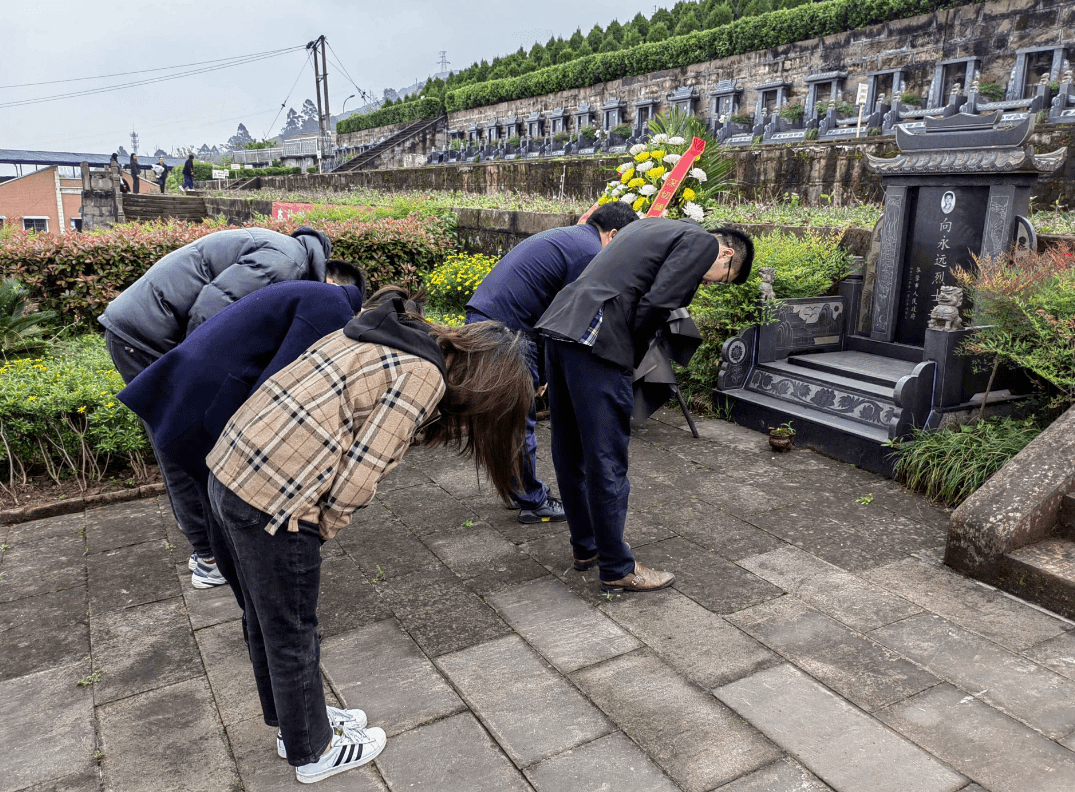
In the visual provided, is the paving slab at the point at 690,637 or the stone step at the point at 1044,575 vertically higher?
the stone step at the point at 1044,575

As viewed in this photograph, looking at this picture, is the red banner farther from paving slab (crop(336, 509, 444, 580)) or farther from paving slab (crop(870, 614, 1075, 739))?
paving slab (crop(870, 614, 1075, 739))

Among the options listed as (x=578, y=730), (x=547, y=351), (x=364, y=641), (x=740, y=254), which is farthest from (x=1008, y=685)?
(x=364, y=641)

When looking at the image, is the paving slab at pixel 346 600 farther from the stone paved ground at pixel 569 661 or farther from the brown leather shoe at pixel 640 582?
the brown leather shoe at pixel 640 582

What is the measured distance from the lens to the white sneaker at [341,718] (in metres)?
2.45

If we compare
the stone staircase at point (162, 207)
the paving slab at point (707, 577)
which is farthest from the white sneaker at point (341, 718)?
the stone staircase at point (162, 207)

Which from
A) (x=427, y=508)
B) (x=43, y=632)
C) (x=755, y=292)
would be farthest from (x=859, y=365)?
(x=43, y=632)

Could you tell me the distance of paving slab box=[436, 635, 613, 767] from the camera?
2.47m

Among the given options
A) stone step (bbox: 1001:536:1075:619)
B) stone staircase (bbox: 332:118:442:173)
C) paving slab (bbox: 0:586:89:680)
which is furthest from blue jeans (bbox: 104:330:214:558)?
stone staircase (bbox: 332:118:442:173)

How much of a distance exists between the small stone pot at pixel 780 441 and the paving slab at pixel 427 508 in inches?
85.4

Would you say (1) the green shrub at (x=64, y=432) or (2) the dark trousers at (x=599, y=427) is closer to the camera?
(2) the dark trousers at (x=599, y=427)

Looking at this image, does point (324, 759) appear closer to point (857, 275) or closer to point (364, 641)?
point (364, 641)

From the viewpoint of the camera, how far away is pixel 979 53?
15.8 metres

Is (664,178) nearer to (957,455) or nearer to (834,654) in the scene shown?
(957,455)

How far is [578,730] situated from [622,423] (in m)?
1.28
